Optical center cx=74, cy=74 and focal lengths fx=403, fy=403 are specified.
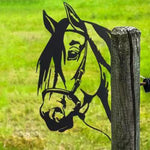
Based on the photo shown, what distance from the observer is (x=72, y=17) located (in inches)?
95.8

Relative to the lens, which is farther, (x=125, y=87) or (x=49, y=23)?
(x=49, y=23)

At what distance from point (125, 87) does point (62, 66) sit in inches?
48.6

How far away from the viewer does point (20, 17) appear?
244 centimetres

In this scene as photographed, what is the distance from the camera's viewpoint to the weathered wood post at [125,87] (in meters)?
1.20

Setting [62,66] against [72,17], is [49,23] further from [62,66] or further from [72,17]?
[62,66]

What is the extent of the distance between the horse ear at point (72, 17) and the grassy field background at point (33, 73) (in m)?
0.02

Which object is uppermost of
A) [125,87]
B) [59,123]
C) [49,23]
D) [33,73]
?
[49,23]

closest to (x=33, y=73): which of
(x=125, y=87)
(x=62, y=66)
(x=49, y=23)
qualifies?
(x=62, y=66)

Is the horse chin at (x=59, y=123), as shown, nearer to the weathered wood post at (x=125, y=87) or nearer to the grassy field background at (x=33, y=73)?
the grassy field background at (x=33, y=73)

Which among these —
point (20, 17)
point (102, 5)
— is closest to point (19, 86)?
point (20, 17)

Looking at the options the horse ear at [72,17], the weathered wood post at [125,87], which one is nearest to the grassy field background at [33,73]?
the horse ear at [72,17]

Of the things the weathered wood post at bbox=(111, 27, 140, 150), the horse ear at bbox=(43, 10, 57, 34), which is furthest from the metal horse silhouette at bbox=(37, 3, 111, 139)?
the weathered wood post at bbox=(111, 27, 140, 150)

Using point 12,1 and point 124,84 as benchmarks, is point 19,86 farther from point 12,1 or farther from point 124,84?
point 124,84

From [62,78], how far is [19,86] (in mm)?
262
